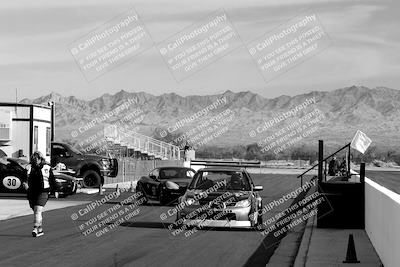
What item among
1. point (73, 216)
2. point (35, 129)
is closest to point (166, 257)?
point (73, 216)

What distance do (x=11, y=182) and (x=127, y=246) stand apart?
17.9 m

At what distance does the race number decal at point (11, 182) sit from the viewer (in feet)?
109

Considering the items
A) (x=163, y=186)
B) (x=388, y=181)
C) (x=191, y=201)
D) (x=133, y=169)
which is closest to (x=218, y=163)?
(x=388, y=181)

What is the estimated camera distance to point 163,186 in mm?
28406

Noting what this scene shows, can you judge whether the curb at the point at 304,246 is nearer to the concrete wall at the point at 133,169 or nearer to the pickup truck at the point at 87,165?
the pickup truck at the point at 87,165

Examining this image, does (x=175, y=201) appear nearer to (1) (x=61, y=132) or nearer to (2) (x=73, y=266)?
(2) (x=73, y=266)

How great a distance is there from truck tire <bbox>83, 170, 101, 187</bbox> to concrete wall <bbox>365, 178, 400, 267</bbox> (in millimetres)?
22504

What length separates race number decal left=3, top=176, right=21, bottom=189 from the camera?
109 ft

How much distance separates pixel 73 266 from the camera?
1341 cm

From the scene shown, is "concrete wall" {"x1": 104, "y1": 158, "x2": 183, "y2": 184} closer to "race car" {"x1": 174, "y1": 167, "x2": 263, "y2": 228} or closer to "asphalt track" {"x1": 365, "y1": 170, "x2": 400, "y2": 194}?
"asphalt track" {"x1": 365, "y1": 170, "x2": 400, "y2": 194}

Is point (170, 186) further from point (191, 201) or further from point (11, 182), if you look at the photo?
point (191, 201)

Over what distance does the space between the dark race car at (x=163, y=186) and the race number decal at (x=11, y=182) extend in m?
5.70

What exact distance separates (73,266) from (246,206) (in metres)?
7.00

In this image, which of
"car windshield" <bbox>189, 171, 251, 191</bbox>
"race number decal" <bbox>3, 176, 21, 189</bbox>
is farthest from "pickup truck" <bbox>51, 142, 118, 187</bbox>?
"car windshield" <bbox>189, 171, 251, 191</bbox>
